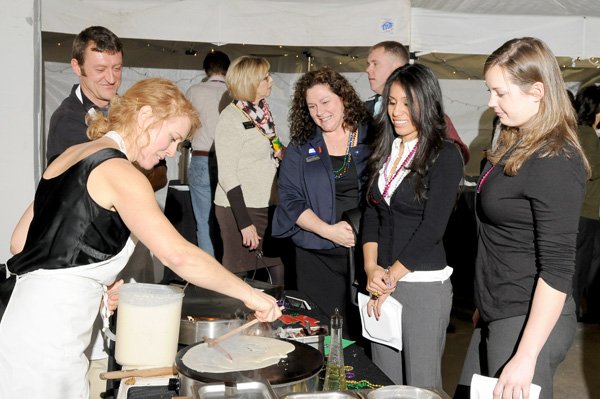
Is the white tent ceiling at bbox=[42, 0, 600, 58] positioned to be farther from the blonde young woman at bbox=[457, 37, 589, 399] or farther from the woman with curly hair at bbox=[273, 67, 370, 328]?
the blonde young woman at bbox=[457, 37, 589, 399]

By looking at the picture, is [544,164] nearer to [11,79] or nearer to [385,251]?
[385,251]

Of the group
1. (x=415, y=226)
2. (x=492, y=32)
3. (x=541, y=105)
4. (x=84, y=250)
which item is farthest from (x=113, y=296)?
(x=492, y=32)

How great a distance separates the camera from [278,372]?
5.21ft

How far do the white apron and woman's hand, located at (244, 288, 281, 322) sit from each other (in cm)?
35

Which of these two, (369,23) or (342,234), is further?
(369,23)

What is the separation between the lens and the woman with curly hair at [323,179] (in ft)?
9.58

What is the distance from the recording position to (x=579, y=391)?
362cm

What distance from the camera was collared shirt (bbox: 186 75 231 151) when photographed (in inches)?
187

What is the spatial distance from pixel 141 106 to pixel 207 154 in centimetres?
301

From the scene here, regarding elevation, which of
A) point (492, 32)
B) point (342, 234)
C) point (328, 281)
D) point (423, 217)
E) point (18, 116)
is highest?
point (492, 32)

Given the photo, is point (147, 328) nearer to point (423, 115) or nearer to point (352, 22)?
point (423, 115)

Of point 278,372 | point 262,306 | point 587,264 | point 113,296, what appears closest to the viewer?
point 278,372

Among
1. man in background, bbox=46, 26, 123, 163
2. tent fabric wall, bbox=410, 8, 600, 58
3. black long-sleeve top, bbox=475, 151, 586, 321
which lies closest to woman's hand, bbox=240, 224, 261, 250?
man in background, bbox=46, 26, 123, 163

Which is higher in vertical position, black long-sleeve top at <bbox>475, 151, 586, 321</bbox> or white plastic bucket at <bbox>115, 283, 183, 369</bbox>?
black long-sleeve top at <bbox>475, 151, 586, 321</bbox>
